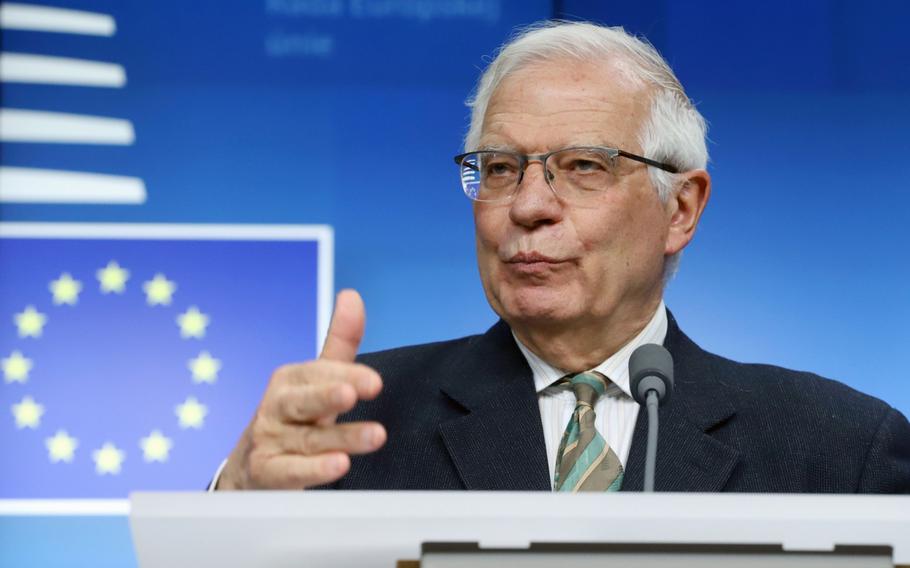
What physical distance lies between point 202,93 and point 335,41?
0.39m

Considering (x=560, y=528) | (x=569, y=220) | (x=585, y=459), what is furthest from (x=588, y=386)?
(x=560, y=528)

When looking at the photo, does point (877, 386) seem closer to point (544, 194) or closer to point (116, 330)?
point (544, 194)

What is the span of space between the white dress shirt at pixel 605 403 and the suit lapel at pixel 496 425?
0.03m

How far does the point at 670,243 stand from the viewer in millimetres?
2051

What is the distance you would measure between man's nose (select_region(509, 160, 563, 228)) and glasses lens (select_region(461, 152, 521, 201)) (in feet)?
0.12

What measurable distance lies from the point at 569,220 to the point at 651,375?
56 centimetres

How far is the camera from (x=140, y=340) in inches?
113

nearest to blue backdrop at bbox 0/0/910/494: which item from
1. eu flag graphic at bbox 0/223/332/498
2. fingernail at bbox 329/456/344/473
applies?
eu flag graphic at bbox 0/223/332/498

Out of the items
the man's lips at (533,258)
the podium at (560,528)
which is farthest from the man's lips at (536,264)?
the podium at (560,528)

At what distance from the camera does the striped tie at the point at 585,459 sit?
5.62 ft

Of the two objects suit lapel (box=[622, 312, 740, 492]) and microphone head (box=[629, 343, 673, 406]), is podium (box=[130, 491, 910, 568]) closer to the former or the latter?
microphone head (box=[629, 343, 673, 406])

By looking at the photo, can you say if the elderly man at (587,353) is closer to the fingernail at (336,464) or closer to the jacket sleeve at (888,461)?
the jacket sleeve at (888,461)

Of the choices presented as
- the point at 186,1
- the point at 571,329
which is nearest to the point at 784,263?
the point at 571,329

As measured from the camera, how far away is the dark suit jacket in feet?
5.73
